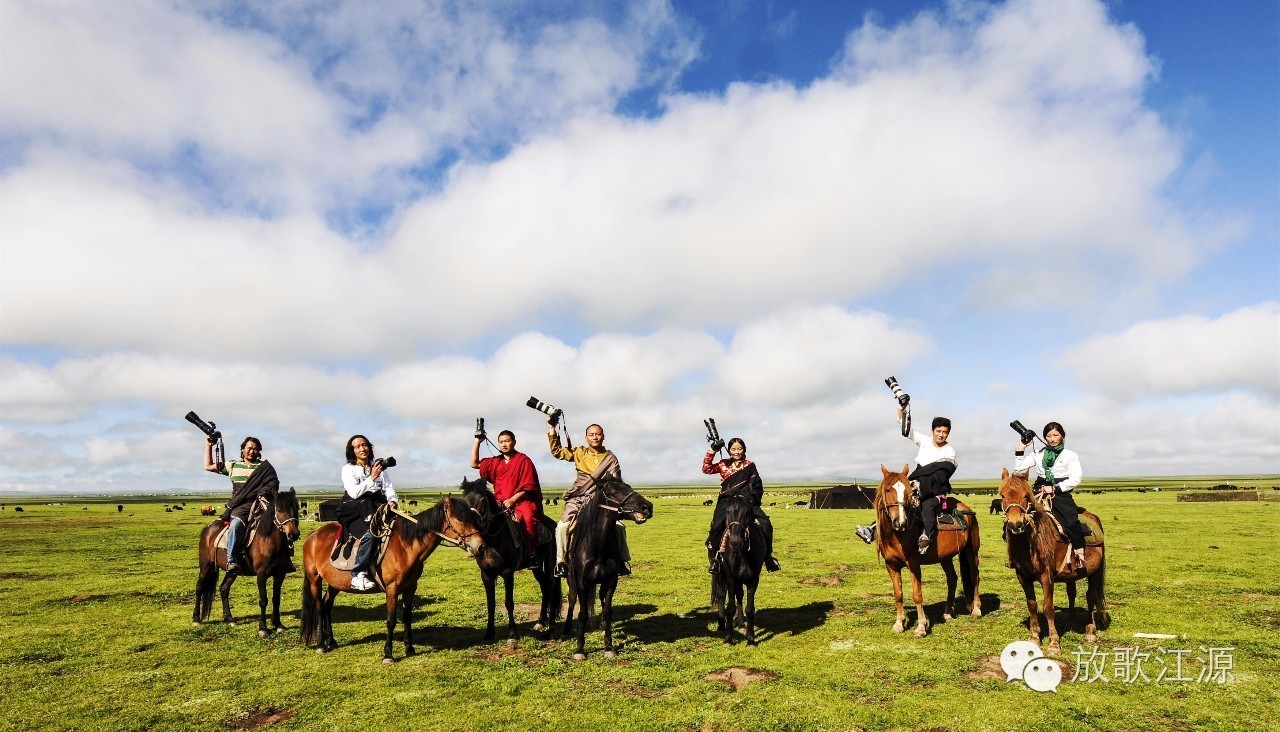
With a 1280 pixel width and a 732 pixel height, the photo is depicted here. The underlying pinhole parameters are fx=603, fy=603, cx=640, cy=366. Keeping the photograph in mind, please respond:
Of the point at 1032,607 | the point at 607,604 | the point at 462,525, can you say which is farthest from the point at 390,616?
the point at 1032,607

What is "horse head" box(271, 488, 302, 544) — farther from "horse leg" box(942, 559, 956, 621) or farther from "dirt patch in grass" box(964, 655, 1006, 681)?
"horse leg" box(942, 559, 956, 621)

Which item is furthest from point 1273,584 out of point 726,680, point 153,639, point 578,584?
point 153,639

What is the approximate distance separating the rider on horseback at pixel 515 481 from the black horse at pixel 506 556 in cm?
37

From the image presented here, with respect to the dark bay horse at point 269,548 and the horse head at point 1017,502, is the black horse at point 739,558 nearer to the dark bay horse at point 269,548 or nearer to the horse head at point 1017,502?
the horse head at point 1017,502

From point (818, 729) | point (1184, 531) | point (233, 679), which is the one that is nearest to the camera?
point (818, 729)

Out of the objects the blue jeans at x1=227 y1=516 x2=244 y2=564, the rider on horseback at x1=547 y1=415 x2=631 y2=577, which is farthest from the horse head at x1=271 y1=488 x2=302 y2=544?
the rider on horseback at x1=547 y1=415 x2=631 y2=577

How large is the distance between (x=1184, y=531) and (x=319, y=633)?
115ft

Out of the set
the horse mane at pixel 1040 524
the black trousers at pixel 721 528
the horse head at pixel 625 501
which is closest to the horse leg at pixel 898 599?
the black trousers at pixel 721 528

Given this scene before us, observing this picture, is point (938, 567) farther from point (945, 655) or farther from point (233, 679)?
point (233, 679)

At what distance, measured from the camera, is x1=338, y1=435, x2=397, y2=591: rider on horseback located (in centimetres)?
976

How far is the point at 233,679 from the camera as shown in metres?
8.82

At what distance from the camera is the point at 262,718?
745cm

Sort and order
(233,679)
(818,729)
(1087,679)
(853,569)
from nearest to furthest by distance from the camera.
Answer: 1. (818,729)
2. (1087,679)
3. (233,679)
4. (853,569)

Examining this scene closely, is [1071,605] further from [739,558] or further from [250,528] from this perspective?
[250,528]
